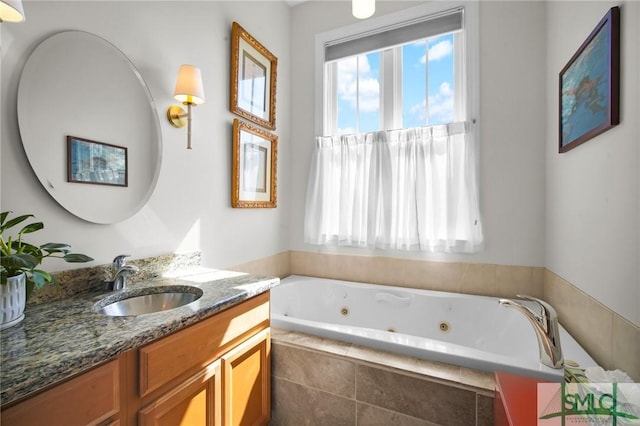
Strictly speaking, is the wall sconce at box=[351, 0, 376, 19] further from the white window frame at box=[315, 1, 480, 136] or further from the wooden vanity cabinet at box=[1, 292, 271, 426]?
the wooden vanity cabinet at box=[1, 292, 271, 426]

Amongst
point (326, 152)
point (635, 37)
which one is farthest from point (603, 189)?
point (326, 152)

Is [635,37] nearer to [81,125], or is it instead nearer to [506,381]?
[506,381]

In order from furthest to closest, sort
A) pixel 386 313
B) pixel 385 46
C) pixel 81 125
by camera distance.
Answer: pixel 385 46
pixel 386 313
pixel 81 125

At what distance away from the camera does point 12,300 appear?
81cm

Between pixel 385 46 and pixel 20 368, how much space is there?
8.97 feet

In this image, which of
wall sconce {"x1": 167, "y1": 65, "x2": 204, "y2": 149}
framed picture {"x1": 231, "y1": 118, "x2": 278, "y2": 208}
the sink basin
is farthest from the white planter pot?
framed picture {"x1": 231, "y1": 118, "x2": 278, "y2": 208}

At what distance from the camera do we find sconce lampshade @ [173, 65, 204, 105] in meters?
1.43

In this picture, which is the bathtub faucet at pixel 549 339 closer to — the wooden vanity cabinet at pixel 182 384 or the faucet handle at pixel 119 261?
the wooden vanity cabinet at pixel 182 384

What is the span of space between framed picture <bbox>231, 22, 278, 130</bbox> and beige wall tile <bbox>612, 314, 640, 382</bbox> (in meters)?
2.25

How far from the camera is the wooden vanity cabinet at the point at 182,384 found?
67 cm

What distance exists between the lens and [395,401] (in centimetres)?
123

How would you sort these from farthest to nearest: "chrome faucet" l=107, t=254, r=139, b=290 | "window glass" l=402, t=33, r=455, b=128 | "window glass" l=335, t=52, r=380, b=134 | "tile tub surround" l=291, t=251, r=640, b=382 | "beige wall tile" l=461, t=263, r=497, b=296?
"window glass" l=335, t=52, r=380, b=134
"window glass" l=402, t=33, r=455, b=128
"beige wall tile" l=461, t=263, r=497, b=296
"chrome faucet" l=107, t=254, r=139, b=290
"tile tub surround" l=291, t=251, r=640, b=382

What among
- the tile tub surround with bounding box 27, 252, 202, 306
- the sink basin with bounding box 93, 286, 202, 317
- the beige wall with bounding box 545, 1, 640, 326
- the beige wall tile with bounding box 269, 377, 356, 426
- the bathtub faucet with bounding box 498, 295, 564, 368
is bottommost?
the beige wall tile with bounding box 269, 377, 356, 426

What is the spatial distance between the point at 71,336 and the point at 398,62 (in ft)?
8.56
